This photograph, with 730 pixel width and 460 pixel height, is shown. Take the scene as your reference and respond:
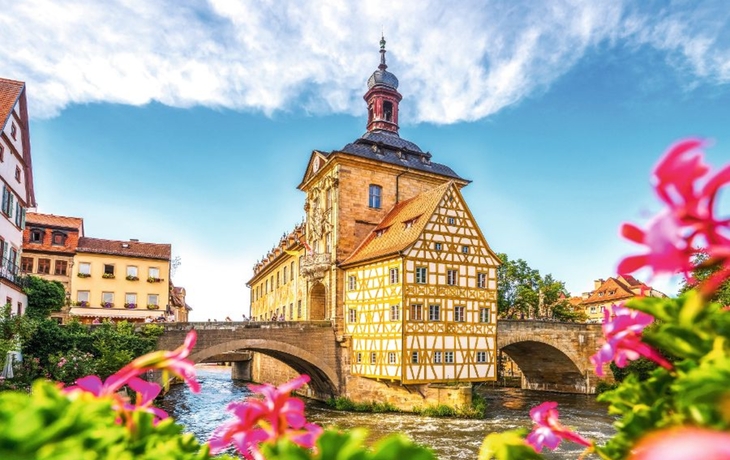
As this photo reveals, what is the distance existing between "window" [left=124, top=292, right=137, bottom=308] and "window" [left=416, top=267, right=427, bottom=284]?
2299cm

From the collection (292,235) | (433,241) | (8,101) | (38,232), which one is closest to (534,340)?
(433,241)

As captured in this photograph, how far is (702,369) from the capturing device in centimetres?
90

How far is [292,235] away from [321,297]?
8.36 meters

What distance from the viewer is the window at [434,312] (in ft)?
76.3

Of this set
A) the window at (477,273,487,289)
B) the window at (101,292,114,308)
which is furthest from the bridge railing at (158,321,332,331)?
the window at (101,292,114,308)

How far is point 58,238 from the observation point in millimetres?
36531

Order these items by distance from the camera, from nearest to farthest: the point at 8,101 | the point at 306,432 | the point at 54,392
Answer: the point at 54,392, the point at 306,432, the point at 8,101

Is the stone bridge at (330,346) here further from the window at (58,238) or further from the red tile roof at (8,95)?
the window at (58,238)

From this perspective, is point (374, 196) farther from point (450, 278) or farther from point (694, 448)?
point (694, 448)

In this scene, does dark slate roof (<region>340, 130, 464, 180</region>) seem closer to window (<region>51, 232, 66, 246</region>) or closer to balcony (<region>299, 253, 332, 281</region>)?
balcony (<region>299, 253, 332, 281</region>)

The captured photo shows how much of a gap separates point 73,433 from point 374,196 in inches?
1120

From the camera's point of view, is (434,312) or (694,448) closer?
(694,448)

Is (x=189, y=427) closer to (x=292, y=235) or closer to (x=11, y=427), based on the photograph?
(x=292, y=235)

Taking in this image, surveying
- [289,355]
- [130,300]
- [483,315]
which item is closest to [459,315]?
[483,315]
